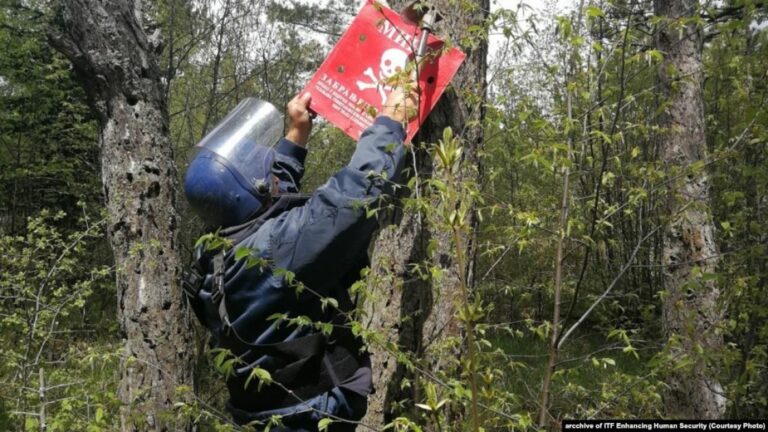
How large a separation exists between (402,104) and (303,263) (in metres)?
0.65

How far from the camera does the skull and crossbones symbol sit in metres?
2.14

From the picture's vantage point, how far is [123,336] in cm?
396

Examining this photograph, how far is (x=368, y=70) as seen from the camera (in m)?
2.19

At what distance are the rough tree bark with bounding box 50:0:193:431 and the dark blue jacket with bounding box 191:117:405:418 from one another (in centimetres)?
196

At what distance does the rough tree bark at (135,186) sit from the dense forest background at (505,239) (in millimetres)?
16

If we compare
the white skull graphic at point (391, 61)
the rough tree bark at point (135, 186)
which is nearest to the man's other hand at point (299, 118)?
the white skull graphic at point (391, 61)

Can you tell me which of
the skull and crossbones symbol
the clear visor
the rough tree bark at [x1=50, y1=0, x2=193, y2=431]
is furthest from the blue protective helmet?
the rough tree bark at [x1=50, y1=0, x2=193, y2=431]

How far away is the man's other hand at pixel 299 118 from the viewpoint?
2273 mm

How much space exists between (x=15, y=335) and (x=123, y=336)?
13.0 feet

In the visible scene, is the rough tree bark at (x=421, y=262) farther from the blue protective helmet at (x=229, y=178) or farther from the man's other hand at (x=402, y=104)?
the blue protective helmet at (x=229, y=178)
